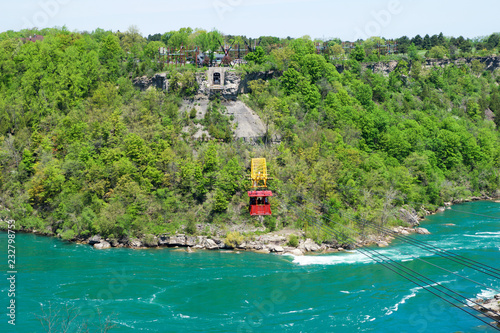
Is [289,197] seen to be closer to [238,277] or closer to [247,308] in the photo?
[238,277]

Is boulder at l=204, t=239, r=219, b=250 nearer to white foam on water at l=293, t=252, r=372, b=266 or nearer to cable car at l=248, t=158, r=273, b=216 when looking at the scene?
cable car at l=248, t=158, r=273, b=216

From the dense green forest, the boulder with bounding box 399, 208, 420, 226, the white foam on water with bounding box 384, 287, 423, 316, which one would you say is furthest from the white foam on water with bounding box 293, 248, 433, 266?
the boulder with bounding box 399, 208, 420, 226

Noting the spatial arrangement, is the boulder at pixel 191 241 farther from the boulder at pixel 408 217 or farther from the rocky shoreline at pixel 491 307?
the rocky shoreline at pixel 491 307

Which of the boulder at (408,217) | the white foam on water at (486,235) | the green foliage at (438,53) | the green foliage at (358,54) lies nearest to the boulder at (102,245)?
the boulder at (408,217)

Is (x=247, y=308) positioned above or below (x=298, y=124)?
below

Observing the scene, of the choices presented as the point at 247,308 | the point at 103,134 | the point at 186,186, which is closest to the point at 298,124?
the point at 186,186

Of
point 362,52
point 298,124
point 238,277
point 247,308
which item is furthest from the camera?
point 362,52

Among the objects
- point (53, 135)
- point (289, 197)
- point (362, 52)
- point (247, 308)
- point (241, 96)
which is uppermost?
point (362, 52)
